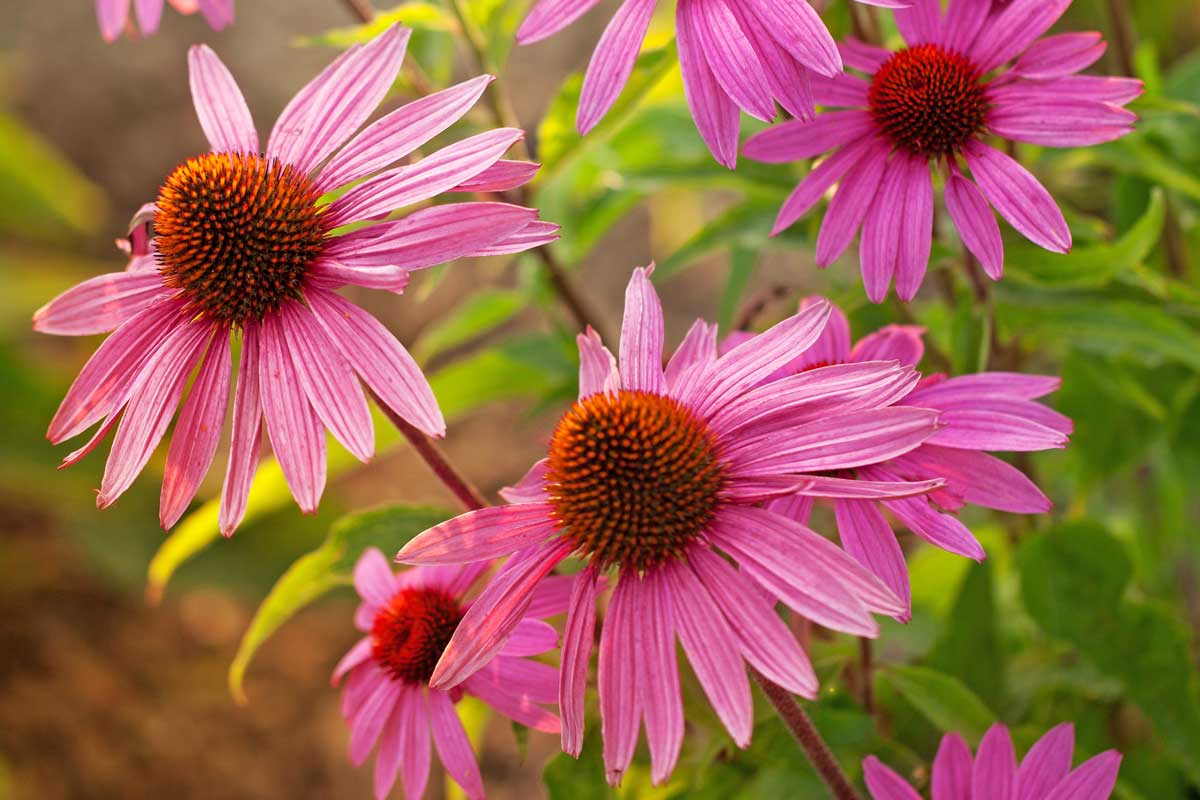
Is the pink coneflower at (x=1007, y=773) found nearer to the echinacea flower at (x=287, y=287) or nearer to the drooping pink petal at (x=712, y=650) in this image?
the drooping pink petal at (x=712, y=650)

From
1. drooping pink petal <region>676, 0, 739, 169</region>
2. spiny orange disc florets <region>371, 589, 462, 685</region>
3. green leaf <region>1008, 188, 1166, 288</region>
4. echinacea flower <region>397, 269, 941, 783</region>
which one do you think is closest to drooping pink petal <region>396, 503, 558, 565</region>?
echinacea flower <region>397, 269, 941, 783</region>

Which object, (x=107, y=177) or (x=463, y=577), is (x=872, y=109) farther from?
(x=107, y=177)

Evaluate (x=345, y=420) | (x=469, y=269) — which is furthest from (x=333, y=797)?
(x=345, y=420)

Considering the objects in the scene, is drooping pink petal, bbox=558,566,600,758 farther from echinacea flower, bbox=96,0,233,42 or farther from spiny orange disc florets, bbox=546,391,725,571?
echinacea flower, bbox=96,0,233,42

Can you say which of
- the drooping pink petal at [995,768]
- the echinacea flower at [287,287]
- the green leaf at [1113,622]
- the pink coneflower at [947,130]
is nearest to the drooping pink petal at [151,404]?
the echinacea flower at [287,287]

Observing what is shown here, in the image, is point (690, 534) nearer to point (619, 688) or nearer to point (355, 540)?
point (619, 688)
